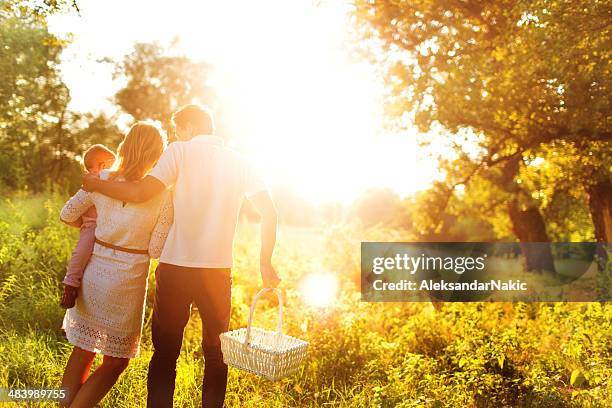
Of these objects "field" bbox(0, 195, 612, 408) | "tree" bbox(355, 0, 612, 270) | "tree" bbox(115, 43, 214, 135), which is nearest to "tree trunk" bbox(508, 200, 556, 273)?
"tree" bbox(355, 0, 612, 270)

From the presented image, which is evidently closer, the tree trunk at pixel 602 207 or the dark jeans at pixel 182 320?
the dark jeans at pixel 182 320

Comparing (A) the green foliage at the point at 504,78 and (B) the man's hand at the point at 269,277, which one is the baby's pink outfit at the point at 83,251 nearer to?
(B) the man's hand at the point at 269,277

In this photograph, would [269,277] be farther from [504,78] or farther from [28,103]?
[28,103]

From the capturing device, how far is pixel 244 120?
28656mm

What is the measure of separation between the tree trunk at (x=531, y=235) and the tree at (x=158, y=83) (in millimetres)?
18224

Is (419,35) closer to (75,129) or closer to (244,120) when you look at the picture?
(75,129)

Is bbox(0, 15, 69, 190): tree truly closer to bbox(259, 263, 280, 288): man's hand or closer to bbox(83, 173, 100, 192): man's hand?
bbox(83, 173, 100, 192): man's hand

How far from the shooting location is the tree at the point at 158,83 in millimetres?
27422

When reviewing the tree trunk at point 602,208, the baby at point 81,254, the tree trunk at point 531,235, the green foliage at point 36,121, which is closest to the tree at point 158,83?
the green foliage at point 36,121

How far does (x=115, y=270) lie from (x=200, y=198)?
2.54 feet

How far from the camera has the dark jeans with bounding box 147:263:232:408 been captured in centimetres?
343

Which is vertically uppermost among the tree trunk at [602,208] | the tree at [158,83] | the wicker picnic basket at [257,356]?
the tree at [158,83]

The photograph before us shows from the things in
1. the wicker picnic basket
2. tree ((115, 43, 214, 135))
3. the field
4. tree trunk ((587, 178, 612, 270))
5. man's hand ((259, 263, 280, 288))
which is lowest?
the field

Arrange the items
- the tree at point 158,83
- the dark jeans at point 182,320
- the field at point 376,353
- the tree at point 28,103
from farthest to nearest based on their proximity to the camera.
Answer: the tree at point 158,83 < the tree at point 28,103 < the field at point 376,353 < the dark jeans at point 182,320
